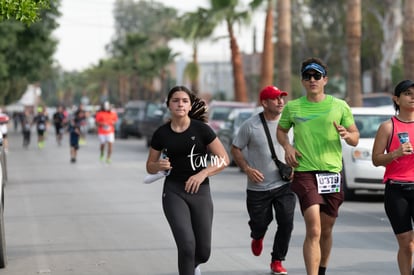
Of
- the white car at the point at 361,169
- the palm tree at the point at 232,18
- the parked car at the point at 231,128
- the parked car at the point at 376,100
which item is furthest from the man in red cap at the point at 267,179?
the palm tree at the point at 232,18

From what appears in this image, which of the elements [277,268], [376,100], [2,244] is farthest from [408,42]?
[2,244]

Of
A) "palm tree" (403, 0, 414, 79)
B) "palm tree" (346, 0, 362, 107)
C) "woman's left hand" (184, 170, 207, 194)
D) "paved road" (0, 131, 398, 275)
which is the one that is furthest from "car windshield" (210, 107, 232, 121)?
"woman's left hand" (184, 170, 207, 194)

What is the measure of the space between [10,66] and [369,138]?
1488 inches

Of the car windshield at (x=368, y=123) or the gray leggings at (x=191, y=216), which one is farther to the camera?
the car windshield at (x=368, y=123)

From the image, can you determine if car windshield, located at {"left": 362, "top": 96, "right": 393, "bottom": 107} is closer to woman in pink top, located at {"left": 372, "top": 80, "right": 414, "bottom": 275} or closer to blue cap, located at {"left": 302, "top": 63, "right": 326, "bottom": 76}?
blue cap, located at {"left": 302, "top": 63, "right": 326, "bottom": 76}

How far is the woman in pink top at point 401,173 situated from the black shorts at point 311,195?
2.14ft

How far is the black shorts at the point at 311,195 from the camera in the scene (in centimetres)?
846

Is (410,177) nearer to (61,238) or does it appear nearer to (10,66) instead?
(61,238)

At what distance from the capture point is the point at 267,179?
381 inches

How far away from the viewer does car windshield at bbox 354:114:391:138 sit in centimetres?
1766

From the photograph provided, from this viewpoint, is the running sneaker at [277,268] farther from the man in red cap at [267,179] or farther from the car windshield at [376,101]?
the car windshield at [376,101]

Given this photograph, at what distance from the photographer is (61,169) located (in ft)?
90.5

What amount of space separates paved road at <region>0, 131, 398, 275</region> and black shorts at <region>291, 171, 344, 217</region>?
137cm

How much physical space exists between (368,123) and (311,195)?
9634 millimetres
